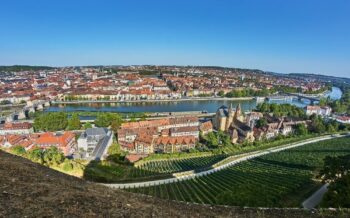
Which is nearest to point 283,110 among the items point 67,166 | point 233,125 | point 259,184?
point 233,125

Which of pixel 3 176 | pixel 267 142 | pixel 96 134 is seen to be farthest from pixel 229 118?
pixel 3 176

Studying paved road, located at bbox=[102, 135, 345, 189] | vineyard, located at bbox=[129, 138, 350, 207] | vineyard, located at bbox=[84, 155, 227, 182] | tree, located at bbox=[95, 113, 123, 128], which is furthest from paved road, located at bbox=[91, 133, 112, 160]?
vineyard, located at bbox=[129, 138, 350, 207]

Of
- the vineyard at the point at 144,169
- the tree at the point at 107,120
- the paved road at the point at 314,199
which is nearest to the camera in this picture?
the paved road at the point at 314,199

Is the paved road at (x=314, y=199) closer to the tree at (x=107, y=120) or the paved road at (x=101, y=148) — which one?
the paved road at (x=101, y=148)

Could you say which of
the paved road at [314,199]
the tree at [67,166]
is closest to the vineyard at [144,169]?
the tree at [67,166]

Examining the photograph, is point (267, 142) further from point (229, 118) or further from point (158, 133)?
point (158, 133)
